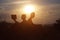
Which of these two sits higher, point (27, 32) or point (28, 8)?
point (28, 8)

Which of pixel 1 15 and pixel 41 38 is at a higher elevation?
pixel 1 15

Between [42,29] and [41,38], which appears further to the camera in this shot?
[42,29]

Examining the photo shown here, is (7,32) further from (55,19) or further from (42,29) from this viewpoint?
(55,19)

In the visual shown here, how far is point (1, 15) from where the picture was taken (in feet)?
23.8

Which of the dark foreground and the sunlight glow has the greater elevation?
the sunlight glow

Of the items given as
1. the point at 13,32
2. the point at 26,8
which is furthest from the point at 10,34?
the point at 26,8

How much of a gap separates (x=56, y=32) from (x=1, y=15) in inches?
81.7

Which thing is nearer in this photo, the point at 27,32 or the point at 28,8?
the point at 27,32

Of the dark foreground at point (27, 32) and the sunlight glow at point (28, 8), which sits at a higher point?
the sunlight glow at point (28, 8)

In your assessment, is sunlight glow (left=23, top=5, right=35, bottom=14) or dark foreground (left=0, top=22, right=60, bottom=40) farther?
sunlight glow (left=23, top=5, right=35, bottom=14)

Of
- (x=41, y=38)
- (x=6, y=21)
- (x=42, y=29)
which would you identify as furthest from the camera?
(x=6, y=21)

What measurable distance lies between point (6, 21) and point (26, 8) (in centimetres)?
77

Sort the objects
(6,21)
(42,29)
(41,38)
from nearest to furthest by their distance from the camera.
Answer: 1. (41,38)
2. (42,29)
3. (6,21)

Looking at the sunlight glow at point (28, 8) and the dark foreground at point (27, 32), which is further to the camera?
the sunlight glow at point (28, 8)
